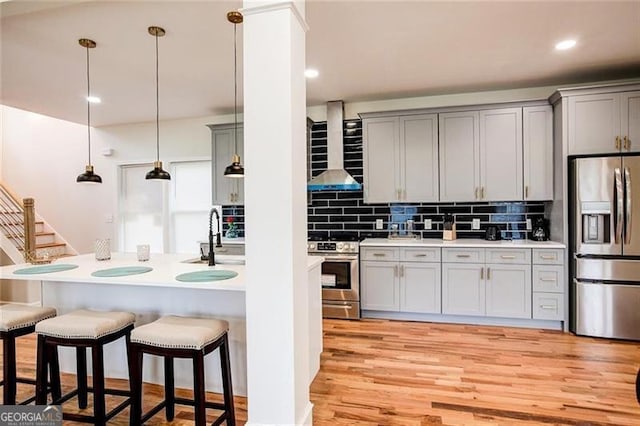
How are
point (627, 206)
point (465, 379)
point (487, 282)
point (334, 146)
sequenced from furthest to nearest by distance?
point (334, 146), point (487, 282), point (627, 206), point (465, 379)

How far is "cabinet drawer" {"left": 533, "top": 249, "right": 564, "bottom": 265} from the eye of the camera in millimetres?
3660

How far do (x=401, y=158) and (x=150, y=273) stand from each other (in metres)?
2.99

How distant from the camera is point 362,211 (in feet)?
15.5

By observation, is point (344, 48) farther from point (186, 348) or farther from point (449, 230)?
point (186, 348)

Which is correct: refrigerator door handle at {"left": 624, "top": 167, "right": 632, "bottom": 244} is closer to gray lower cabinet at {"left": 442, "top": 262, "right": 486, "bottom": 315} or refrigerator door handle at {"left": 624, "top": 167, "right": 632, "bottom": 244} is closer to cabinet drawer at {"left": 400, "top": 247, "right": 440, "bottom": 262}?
gray lower cabinet at {"left": 442, "top": 262, "right": 486, "bottom": 315}

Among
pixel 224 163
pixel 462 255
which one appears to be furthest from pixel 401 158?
pixel 224 163

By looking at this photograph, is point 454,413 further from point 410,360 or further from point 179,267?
point 179,267

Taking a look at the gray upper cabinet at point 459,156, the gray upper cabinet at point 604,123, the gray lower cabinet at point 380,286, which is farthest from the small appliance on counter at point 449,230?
the gray upper cabinet at point 604,123

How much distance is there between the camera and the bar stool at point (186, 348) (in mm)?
1854

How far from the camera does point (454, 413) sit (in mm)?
2238

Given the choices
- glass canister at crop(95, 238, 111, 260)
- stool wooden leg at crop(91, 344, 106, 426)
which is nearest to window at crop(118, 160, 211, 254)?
glass canister at crop(95, 238, 111, 260)

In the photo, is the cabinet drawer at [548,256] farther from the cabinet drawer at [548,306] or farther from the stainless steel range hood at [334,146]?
the stainless steel range hood at [334,146]

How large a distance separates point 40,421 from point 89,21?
2.59 m
